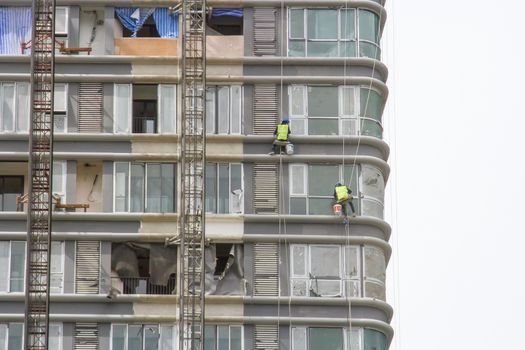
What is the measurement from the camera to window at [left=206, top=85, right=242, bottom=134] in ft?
487

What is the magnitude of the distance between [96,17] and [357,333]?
23.9 m


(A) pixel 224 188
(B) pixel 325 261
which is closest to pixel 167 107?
(A) pixel 224 188

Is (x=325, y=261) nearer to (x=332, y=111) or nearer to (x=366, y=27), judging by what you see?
(x=332, y=111)

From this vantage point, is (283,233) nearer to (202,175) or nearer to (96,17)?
(202,175)

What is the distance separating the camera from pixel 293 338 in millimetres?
144250

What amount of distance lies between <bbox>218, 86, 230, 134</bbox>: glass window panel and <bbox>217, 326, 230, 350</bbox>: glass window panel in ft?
37.4

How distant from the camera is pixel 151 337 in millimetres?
144375

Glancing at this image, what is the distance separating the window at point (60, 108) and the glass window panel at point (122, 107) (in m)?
2.90

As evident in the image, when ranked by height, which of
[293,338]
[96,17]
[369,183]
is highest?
[96,17]

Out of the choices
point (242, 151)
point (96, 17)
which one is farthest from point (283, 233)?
point (96, 17)

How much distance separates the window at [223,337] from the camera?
5674 inches

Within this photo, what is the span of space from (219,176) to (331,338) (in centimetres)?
1122

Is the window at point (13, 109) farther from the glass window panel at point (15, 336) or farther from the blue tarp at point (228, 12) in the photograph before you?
the blue tarp at point (228, 12)

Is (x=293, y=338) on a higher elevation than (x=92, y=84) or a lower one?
lower
